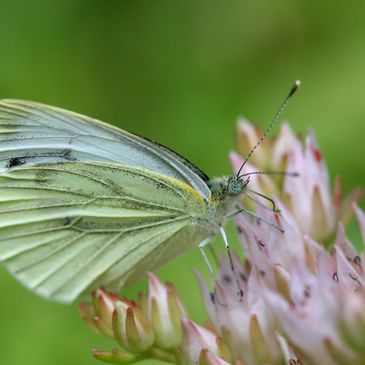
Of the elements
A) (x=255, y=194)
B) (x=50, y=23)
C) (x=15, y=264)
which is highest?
(x=50, y=23)

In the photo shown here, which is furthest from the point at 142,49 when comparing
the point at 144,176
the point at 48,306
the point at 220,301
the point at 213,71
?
the point at 220,301

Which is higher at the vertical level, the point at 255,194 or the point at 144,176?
the point at 144,176

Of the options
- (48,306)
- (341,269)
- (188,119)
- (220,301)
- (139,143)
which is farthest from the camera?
(188,119)

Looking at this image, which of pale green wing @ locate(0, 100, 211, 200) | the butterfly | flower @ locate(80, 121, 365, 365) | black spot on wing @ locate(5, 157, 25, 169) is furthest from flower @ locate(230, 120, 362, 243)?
black spot on wing @ locate(5, 157, 25, 169)

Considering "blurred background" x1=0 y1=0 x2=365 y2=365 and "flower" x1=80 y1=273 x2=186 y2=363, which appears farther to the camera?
"blurred background" x1=0 y1=0 x2=365 y2=365

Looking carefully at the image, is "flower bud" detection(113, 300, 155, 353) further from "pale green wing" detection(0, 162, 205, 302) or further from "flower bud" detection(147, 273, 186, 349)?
"pale green wing" detection(0, 162, 205, 302)

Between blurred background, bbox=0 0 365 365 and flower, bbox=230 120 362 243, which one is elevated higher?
blurred background, bbox=0 0 365 365

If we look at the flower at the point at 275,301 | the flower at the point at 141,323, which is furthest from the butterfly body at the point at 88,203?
the flower at the point at 141,323

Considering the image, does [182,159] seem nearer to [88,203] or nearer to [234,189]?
[234,189]

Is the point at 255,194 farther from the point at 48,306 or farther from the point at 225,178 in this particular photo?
the point at 48,306
